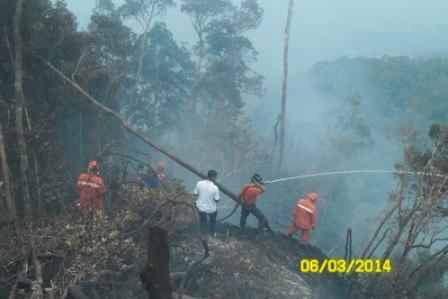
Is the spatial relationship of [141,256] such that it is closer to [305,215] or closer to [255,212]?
[255,212]

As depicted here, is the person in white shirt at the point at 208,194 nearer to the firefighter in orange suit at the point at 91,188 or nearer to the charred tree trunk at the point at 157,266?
the firefighter in orange suit at the point at 91,188

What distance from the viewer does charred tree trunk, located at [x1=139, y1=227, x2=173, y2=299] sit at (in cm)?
343

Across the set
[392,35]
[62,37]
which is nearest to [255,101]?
A: [62,37]

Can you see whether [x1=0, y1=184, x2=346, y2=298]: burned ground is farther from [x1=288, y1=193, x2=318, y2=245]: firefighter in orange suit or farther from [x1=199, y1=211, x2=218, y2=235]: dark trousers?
[x1=288, y1=193, x2=318, y2=245]: firefighter in orange suit

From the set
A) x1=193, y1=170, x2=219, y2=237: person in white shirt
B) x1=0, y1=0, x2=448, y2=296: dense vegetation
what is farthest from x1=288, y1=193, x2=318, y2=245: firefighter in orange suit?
x1=193, y1=170, x2=219, y2=237: person in white shirt

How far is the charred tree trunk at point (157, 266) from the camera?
3432 millimetres

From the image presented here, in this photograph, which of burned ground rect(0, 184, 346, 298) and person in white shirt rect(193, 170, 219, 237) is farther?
person in white shirt rect(193, 170, 219, 237)

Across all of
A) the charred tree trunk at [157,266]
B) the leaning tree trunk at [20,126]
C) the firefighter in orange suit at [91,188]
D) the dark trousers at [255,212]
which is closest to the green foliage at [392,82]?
the dark trousers at [255,212]

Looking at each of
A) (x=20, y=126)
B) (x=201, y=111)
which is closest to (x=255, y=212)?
(x=20, y=126)

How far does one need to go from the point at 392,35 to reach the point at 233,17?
4916 cm
